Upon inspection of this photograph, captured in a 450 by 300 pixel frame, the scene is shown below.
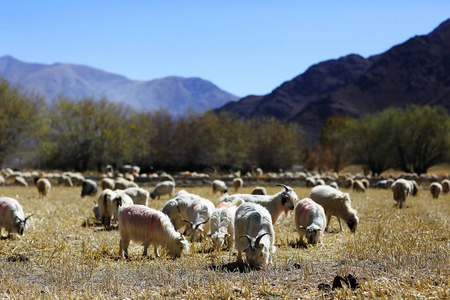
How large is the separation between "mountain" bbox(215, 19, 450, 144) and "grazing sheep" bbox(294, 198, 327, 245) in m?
95.8

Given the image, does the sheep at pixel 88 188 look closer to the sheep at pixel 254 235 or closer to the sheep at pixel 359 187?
the sheep at pixel 254 235

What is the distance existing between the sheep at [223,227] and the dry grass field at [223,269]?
12.8 inches

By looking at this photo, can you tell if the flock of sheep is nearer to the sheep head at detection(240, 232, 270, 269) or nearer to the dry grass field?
the sheep head at detection(240, 232, 270, 269)

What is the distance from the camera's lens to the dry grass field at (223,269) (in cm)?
574

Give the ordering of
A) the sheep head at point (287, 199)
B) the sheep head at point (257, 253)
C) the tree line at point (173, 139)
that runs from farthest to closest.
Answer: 1. the tree line at point (173, 139)
2. the sheep head at point (287, 199)
3. the sheep head at point (257, 253)

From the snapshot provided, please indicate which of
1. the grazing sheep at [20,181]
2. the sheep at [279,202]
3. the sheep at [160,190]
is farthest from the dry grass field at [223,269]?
the grazing sheep at [20,181]

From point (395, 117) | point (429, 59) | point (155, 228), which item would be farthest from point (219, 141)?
point (429, 59)

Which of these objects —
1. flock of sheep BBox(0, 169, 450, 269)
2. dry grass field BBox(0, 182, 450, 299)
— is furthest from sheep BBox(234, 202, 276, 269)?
dry grass field BBox(0, 182, 450, 299)

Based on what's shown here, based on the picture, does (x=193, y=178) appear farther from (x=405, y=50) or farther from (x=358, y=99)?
(x=405, y=50)

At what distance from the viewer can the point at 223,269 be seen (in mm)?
7129

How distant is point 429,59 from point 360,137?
294ft

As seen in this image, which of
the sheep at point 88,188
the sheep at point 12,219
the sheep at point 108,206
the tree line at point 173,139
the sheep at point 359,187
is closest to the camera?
the sheep at point 12,219

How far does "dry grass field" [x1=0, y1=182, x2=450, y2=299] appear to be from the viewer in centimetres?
574

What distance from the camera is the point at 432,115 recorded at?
149ft
